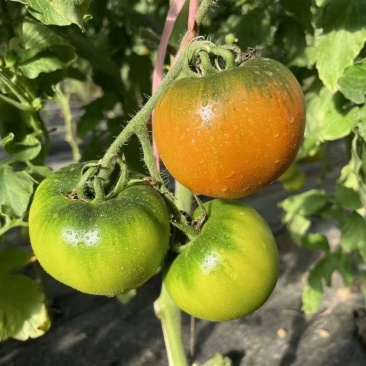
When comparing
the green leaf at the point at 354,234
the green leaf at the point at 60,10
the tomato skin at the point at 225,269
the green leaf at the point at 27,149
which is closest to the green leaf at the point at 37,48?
the green leaf at the point at 27,149

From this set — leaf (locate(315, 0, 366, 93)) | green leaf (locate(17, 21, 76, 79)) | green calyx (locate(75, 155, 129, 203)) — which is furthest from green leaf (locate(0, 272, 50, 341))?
leaf (locate(315, 0, 366, 93))

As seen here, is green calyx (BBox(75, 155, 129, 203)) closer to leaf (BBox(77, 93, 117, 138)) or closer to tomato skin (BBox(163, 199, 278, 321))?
tomato skin (BBox(163, 199, 278, 321))

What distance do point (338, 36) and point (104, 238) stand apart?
0.47 meters

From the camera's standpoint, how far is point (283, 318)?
164 centimetres

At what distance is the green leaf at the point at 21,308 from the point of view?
951 mm

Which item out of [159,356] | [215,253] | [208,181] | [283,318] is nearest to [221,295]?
[215,253]

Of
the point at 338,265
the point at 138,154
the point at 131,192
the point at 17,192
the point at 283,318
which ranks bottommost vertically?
the point at 283,318

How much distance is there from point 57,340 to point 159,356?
0.27 meters

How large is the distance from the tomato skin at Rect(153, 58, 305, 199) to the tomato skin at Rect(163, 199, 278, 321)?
0.35 ft

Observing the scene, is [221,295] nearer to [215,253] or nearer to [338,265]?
[215,253]

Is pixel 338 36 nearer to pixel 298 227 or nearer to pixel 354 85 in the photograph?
pixel 354 85

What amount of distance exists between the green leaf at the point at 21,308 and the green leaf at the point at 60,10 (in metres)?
0.52

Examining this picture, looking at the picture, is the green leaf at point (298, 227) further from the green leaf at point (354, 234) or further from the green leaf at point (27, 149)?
the green leaf at point (27, 149)

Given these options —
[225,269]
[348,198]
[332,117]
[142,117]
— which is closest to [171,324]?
[225,269]
